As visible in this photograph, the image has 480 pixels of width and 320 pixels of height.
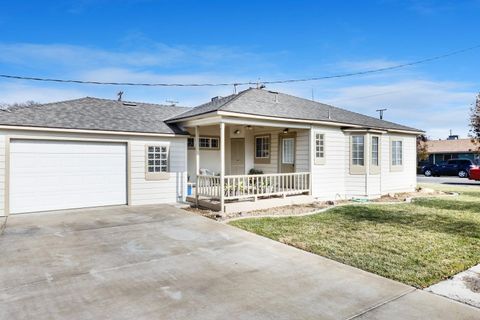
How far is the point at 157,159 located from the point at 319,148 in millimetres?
6274

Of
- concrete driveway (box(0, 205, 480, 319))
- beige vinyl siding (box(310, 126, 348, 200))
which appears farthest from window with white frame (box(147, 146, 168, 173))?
beige vinyl siding (box(310, 126, 348, 200))

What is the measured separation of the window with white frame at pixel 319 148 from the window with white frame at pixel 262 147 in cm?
233

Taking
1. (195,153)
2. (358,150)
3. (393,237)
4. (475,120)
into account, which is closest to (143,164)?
(195,153)

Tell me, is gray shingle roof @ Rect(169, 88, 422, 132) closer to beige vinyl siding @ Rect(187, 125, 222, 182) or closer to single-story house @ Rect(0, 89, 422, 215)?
single-story house @ Rect(0, 89, 422, 215)

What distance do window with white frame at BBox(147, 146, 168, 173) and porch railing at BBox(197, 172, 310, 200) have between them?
150cm

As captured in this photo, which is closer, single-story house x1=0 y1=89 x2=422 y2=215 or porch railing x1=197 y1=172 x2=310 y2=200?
single-story house x1=0 y1=89 x2=422 y2=215

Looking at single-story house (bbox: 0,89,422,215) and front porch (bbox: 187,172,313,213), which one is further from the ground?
single-story house (bbox: 0,89,422,215)

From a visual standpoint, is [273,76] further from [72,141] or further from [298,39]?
[72,141]

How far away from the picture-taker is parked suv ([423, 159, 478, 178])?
93.8ft

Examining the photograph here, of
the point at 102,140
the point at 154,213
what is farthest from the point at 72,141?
the point at 154,213

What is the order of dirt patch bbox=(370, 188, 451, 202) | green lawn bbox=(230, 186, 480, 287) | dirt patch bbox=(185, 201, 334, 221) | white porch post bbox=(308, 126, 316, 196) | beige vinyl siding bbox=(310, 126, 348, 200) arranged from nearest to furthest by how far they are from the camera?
1. green lawn bbox=(230, 186, 480, 287)
2. dirt patch bbox=(185, 201, 334, 221)
3. white porch post bbox=(308, 126, 316, 196)
4. beige vinyl siding bbox=(310, 126, 348, 200)
5. dirt patch bbox=(370, 188, 451, 202)

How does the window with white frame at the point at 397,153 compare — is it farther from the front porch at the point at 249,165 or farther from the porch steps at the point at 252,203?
the porch steps at the point at 252,203

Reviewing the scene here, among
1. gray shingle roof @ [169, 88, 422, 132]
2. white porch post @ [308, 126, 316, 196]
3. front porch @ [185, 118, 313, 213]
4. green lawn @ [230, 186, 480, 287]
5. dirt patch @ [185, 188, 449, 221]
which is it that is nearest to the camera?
green lawn @ [230, 186, 480, 287]

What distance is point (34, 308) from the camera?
3680 mm
